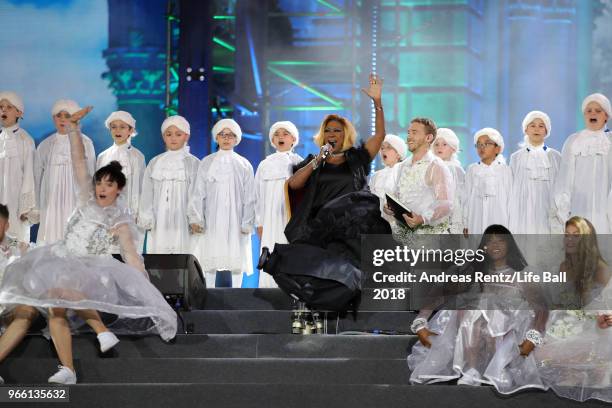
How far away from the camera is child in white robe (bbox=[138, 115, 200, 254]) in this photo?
903cm

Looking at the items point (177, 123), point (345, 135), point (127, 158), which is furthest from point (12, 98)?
point (345, 135)

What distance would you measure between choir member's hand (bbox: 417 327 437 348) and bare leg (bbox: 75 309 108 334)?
5.57 feet

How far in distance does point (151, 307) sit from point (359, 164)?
1.70m

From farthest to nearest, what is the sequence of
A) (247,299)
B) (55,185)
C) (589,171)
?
1. (55,185)
2. (589,171)
3. (247,299)

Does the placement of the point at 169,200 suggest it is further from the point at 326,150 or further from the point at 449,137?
the point at 326,150

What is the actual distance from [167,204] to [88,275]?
2.89 metres

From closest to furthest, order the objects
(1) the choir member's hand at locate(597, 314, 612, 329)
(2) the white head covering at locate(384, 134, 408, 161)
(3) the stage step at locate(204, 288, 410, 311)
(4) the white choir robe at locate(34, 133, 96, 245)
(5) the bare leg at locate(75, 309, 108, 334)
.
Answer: (1) the choir member's hand at locate(597, 314, 612, 329) < (5) the bare leg at locate(75, 309, 108, 334) < (3) the stage step at locate(204, 288, 410, 311) < (4) the white choir robe at locate(34, 133, 96, 245) < (2) the white head covering at locate(384, 134, 408, 161)

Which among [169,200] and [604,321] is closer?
[604,321]

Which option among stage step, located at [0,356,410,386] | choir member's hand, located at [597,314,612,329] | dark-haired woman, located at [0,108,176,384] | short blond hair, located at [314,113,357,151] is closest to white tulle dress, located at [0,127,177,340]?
dark-haired woman, located at [0,108,176,384]

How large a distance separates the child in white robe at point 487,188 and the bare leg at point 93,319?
367 centimetres

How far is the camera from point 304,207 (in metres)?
7.07

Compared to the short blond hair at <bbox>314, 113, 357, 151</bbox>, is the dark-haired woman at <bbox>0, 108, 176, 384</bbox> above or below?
below

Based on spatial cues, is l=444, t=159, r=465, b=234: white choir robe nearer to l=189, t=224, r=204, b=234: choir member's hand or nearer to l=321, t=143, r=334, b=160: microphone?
l=321, t=143, r=334, b=160: microphone

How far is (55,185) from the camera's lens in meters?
9.12
